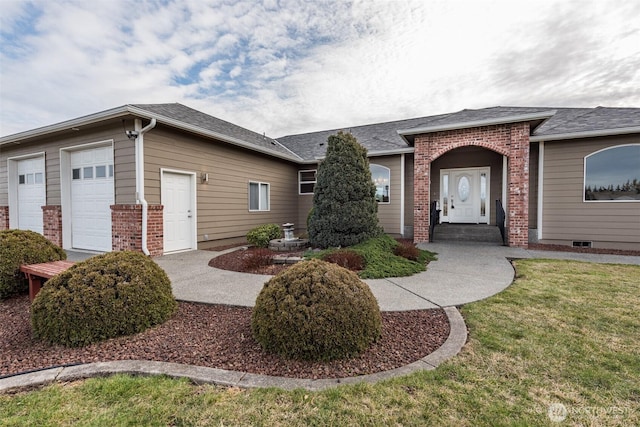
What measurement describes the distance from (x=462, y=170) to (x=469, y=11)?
5.55m

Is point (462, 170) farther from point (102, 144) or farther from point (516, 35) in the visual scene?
point (102, 144)

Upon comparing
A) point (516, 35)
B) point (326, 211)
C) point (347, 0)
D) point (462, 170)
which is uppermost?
point (347, 0)

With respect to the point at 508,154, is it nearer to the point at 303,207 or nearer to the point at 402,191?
the point at 402,191

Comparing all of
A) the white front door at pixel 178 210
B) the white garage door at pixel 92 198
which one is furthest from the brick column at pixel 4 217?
the white front door at pixel 178 210

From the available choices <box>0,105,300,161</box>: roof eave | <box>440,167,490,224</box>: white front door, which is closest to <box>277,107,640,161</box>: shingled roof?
<box>440,167,490,224</box>: white front door

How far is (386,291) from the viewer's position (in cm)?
433

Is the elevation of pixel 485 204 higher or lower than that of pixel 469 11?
lower

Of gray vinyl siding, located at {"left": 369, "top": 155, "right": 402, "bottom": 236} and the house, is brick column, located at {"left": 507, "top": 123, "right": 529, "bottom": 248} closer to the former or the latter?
the house

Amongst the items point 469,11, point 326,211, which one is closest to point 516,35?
point 469,11

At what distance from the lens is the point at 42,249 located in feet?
14.8

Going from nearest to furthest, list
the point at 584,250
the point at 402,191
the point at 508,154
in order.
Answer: the point at 584,250
the point at 508,154
the point at 402,191

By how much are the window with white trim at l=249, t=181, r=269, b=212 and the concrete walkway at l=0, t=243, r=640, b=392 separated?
10.2ft

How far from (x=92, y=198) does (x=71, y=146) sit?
1.60 m

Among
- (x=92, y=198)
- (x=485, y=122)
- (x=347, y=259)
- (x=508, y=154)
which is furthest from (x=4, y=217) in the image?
(x=508, y=154)
